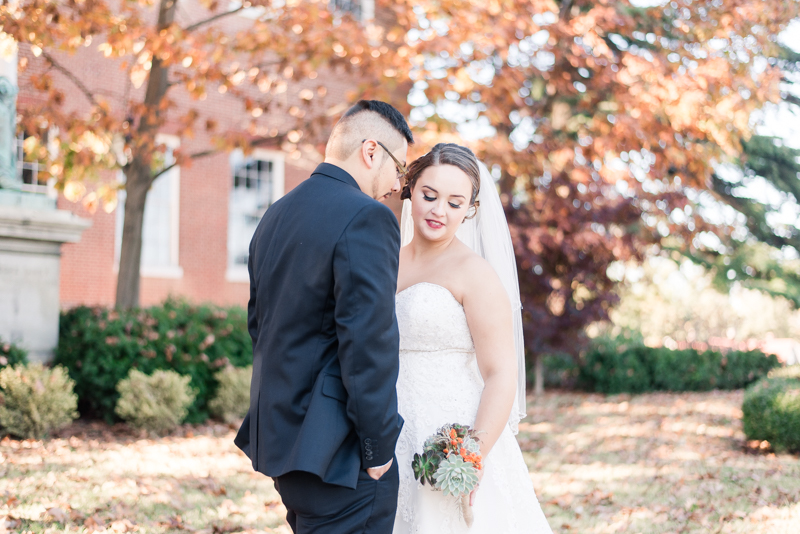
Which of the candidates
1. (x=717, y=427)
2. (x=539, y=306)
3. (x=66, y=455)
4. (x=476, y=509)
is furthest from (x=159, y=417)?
(x=717, y=427)

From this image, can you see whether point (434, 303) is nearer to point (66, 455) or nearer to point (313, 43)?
point (66, 455)

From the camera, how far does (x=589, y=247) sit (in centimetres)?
1177

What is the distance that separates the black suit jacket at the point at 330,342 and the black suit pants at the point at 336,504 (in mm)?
71

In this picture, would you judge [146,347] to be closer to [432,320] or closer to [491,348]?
[432,320]

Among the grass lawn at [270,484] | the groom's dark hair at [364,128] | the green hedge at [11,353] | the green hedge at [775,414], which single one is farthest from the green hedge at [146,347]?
the green hedge at [775,414]

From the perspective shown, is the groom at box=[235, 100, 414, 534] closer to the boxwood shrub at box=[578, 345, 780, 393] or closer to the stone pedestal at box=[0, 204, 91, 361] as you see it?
the stone pedestal at box=[0, 204, 91, 361]

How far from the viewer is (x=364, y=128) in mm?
2539

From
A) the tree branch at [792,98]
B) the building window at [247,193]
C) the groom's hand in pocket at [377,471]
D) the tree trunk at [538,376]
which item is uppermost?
the tree branch at [792,98]

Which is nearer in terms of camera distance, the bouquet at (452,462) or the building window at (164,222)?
the bouquet at (452,462)

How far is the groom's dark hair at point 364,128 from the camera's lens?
8.32 ft

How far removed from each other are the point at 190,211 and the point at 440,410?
12747mm

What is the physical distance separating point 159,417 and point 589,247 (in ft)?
25.8

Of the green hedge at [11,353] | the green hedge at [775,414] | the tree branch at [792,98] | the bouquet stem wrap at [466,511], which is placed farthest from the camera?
the tree branch at [792,98]

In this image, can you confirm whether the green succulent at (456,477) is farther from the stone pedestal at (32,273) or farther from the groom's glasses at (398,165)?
the stone pedestal at (32,273)
